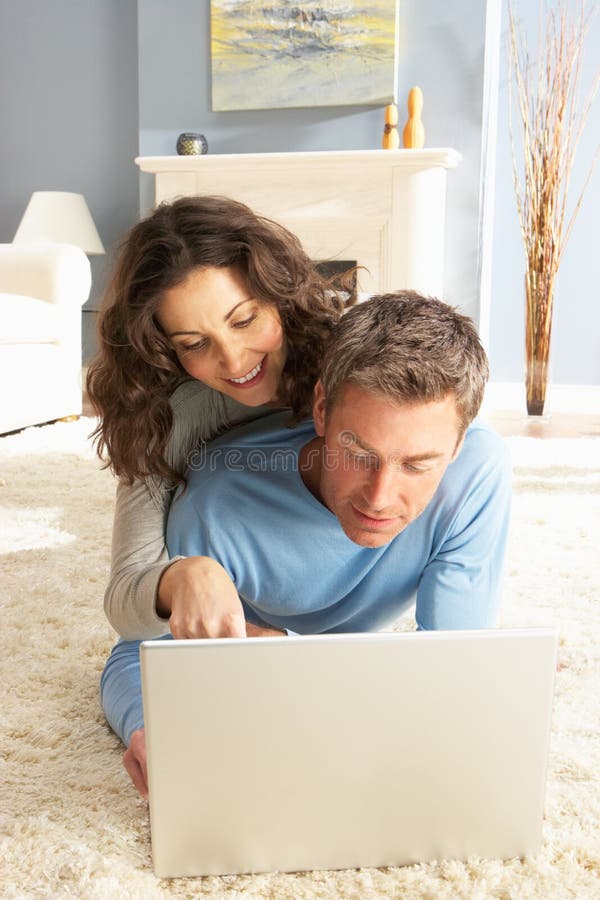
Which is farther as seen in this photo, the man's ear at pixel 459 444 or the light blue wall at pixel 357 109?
the light blue wall at pixel 357 109

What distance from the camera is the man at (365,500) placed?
3.35 feet

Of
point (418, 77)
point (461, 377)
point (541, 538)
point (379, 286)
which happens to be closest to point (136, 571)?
point (461, 377)

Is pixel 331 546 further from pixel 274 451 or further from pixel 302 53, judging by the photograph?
pixel 302 53

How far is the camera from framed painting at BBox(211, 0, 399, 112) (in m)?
4.47

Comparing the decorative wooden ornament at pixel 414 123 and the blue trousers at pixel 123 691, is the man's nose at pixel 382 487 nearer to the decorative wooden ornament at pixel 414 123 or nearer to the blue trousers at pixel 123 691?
the blue trousers at pixel 123 691

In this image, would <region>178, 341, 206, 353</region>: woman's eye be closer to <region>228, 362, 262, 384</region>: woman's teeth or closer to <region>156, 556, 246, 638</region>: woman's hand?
<region>228, 362, 262, 384</region>: woman's teeth

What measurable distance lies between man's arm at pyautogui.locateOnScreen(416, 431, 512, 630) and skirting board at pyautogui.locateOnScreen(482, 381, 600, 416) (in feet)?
11.3

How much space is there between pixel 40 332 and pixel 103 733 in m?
2.74

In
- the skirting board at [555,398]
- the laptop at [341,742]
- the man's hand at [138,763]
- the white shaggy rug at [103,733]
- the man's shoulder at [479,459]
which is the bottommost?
the skirting board at [555,398]

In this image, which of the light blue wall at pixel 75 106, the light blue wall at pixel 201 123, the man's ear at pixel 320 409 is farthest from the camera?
the light blue wall at pixel 75 106

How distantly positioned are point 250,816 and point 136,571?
382 millimetres

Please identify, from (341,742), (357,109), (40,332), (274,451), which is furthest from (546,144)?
(341,742)

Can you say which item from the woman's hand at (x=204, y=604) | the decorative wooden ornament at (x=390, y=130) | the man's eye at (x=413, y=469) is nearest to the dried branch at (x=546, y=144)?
the decorative wooden ornament at (x=390, y=130)

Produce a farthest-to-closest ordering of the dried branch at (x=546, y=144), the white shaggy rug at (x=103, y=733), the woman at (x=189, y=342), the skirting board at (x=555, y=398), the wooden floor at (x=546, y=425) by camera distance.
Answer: the skirting board at (x=555, y=398)
the dried branch at (x=546, y=144)
the wooden floor at (x=546, y=425)
the woman at (x=189, y=342)
the white shaggy rug at (x=103, y=733)
